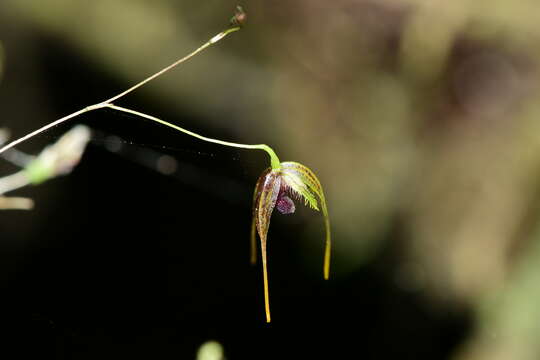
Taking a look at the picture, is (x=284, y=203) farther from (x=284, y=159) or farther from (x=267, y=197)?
(x=284, y=159)

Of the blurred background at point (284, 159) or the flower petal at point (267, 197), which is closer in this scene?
the flower petal at point (267, 197)

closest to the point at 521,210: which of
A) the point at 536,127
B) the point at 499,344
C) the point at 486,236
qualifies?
the point at 486,236

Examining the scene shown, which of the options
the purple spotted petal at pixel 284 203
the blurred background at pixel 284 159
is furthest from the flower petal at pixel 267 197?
the blurred background at pixel 284 159

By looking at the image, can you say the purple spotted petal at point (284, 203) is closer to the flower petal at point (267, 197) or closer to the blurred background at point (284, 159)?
the flower petal at point (267, 197)

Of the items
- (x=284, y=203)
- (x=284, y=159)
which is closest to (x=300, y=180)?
(x=284, y=203)

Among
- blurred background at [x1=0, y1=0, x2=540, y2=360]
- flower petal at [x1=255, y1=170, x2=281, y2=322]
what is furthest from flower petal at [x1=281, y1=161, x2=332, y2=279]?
blurred background at [x1=0, y1=0, x2=540, y2=360]

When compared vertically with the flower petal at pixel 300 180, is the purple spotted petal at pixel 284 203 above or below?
below

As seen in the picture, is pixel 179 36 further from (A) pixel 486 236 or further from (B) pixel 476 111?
(A) pixel 486 236

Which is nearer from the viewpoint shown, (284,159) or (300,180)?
(300,180)

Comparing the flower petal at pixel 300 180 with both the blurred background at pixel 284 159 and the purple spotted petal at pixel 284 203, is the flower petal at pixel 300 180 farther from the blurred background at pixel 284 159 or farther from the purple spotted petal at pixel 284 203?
the blurred background at pixel 284 159
